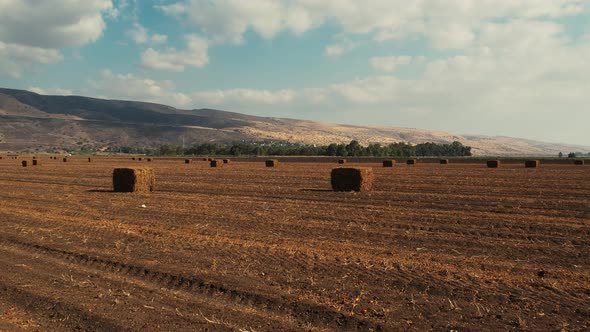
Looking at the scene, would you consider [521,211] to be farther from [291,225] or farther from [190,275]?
[190,275]

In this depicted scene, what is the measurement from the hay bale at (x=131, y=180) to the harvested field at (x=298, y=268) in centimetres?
697

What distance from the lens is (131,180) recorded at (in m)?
25.3

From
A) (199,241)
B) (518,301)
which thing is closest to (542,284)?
(518,301)

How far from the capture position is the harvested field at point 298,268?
707 cm

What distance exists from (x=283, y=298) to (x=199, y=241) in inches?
189

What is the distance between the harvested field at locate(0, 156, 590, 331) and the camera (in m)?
7.07

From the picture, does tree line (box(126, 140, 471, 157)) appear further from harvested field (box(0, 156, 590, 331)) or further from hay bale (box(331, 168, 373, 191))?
harvested field (box(0, 156, 590, 331))

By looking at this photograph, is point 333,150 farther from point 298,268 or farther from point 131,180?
point 298,268

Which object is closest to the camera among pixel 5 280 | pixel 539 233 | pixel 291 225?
pixel 5 280

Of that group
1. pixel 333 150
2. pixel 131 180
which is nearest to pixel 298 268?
pixel 131 180

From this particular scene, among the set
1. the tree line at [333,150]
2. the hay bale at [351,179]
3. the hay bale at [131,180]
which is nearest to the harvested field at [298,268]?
the hay bale at [351,179]

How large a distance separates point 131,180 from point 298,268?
58.7 ft

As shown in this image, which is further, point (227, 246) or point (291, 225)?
point (291, 225)

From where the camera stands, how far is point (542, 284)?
837cm
